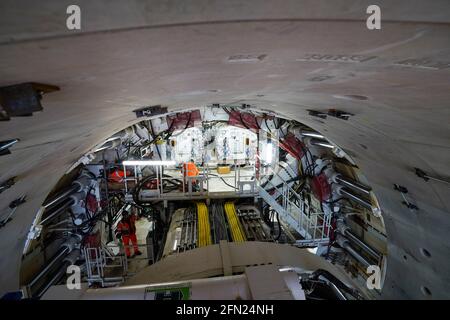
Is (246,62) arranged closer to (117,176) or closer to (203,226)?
(203,226)

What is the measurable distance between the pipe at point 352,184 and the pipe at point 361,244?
1430 mm

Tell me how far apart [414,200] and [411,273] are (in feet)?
4.85

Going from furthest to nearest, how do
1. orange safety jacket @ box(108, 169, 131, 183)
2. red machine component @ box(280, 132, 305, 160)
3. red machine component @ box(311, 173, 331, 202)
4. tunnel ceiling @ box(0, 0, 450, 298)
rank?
orange safety jacket @ box(108, 169, 131, 183) → red machine component @ box(280, 132, 305, 160) → red machine component @ box(311, 173, 331, 202) → tunnel ceiling @ box(0, 0, 450, 298)

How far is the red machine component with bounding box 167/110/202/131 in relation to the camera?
8.73 m

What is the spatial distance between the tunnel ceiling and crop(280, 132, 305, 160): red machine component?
163 inches

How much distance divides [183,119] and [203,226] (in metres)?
4.08

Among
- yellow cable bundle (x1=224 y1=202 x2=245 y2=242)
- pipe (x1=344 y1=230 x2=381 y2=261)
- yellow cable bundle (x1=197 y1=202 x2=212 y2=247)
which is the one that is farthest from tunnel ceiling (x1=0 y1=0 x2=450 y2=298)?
yellow cable bundle (x1=224 y1=202 x2=245 y2=242)

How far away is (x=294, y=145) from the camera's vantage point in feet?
25.4

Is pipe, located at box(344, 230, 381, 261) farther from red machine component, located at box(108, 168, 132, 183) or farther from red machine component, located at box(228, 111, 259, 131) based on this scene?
red machine component, located at box(108, 168, 132, 183)

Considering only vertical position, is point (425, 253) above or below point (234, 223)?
above

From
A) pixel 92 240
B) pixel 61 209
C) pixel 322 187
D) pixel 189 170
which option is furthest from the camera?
pixel 189 170

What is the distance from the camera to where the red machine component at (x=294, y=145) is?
760 centimetres

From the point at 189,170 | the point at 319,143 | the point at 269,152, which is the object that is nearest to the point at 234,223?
the point at 189,170

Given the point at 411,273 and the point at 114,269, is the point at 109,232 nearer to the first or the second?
the point at 114,269
